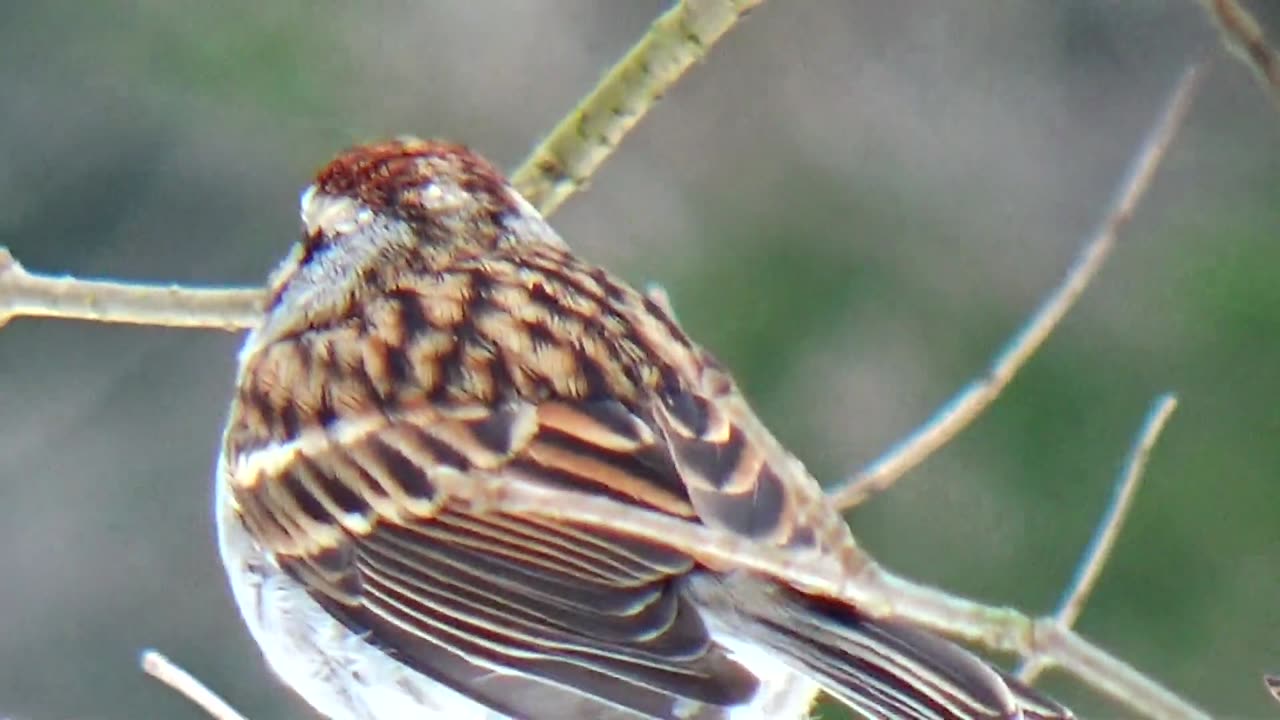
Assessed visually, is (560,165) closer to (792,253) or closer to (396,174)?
(396,174)

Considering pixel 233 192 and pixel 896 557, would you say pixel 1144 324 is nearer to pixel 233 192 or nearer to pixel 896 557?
pixel 896 557

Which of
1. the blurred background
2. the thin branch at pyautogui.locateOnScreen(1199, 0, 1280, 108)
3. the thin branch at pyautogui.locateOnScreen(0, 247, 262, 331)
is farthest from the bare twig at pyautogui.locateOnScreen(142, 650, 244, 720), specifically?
the blurred background

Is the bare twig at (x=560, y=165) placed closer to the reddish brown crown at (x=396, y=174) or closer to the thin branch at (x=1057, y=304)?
the reddish brown crown at (x=396, y=174)

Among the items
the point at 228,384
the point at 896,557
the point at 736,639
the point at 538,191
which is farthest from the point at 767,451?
the point at 228,384

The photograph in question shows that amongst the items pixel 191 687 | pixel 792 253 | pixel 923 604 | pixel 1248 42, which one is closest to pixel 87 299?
pixel 191 687

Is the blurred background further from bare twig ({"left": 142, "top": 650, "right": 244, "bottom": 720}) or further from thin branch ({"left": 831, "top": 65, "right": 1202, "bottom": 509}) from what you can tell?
Result: bare twig ({"left": 142, "top": 650, "right": 244, "bottom": 720})

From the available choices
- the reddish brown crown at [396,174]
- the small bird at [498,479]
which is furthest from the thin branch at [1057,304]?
the reddish brown crown at [396,174]
